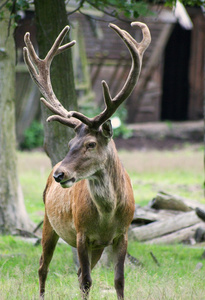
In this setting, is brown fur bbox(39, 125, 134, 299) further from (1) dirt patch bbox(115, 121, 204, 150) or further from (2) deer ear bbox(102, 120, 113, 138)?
(1) dirt patch bbox(115, 121, 204, 150)

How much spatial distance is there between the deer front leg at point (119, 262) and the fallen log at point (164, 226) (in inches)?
120

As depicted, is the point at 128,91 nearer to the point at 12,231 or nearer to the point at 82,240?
Answer: the point at 82,240

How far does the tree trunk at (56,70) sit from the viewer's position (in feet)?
23.3

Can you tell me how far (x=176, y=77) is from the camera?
25.8 m

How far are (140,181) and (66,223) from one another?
8499mm

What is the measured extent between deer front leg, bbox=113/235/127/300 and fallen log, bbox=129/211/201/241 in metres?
3.04

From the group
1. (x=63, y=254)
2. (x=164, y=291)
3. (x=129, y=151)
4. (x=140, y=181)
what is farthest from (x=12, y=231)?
(x=129, y=151)

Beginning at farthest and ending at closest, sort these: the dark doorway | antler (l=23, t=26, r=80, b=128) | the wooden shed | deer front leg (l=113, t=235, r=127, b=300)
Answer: the dark doorway → the wooden shed → antler (l=23, t=26, r=80, b=128) → deer front leg (l=113, t=235, r=127, b=300)

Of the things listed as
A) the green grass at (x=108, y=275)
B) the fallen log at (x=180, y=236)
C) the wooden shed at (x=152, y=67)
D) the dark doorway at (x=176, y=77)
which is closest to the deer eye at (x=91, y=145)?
the green grass at (x=108, y=275)

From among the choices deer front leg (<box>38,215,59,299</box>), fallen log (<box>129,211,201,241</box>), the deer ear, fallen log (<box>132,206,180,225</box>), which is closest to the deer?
the deer ear

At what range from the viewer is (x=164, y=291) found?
5.19 m

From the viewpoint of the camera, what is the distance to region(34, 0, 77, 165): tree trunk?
23.3 feet

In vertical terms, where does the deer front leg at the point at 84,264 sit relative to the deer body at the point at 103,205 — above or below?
below

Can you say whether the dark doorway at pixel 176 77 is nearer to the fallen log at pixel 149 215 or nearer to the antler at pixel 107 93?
the fallen log at pixel 149 215
